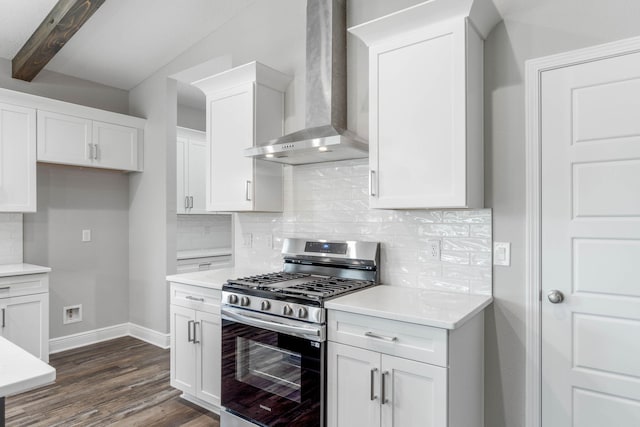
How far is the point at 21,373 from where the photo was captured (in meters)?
1.21

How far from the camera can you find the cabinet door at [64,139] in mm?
3719

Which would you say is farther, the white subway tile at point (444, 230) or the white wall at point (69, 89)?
the white wall at point (69, 89)

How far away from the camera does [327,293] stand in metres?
2.16

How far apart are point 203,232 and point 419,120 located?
13.9 ft

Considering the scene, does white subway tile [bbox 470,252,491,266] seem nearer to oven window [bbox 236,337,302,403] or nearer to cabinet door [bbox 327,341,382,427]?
cabinet door [bbox 327,341,382,427]

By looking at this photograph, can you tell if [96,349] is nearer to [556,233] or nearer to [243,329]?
[243,329]

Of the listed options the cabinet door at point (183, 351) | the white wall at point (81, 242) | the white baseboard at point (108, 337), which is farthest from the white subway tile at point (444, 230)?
the white wall at point (81, 242)

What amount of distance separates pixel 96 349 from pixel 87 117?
235cm

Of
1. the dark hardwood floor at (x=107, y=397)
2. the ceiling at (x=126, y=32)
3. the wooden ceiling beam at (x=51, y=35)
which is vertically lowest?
the dark hardwood floor at (x=107, y=397)

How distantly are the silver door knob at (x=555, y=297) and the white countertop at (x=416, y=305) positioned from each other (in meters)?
0.29

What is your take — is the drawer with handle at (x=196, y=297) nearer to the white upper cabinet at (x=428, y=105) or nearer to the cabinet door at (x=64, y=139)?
the white upper cabinet at (x=428, y=105)

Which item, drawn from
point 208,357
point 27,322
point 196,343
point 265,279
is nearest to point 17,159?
point 27,322

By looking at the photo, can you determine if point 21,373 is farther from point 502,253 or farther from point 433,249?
point 502,253

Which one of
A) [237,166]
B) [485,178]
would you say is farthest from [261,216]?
[485,178]
